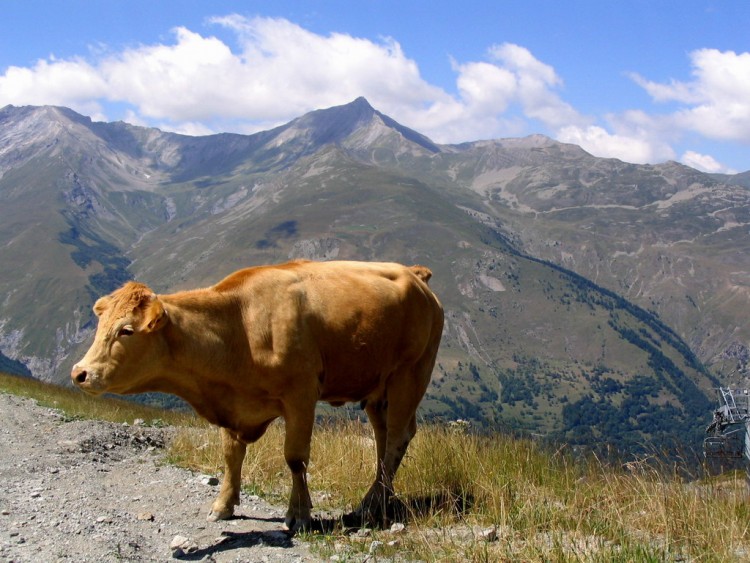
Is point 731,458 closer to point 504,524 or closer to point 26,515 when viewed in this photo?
point 504,524

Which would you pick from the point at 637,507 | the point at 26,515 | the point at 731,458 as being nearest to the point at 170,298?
the point at 26,515

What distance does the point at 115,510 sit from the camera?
8602 millimetres

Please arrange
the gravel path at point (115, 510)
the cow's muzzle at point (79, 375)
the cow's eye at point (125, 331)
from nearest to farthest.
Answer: the cow's muzzle at point (79, 375)
the gravel path at point (115, 510)
the cow's eye at point (125, 331)

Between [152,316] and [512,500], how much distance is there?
4528mm

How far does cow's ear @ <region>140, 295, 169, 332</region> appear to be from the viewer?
291 inches

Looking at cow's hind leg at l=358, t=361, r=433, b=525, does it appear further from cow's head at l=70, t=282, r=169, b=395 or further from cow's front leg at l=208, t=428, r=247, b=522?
cow's head at l=70, t=282, r=169, b=395

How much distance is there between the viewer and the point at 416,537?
7262 millimetres

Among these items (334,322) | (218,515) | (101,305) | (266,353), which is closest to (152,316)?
(101,305)

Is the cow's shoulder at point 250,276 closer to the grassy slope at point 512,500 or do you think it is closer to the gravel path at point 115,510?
the gravel path at point 115,510

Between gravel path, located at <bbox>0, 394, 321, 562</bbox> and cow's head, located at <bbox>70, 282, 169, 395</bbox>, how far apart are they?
1568 mm

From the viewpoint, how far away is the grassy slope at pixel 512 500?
6449 millimetres

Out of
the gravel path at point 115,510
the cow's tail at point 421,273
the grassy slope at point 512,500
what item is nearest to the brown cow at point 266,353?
the gravel path at point 115,510

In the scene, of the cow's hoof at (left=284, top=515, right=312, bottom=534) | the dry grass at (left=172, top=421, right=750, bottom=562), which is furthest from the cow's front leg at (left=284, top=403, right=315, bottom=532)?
the dry grass at (left=172, top=421, right=750, bottom=562)

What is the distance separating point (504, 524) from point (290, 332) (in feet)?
10.1
